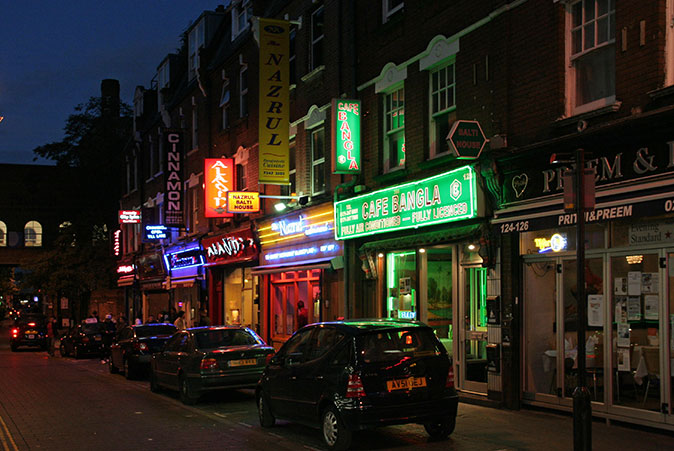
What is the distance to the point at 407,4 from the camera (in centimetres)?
1675

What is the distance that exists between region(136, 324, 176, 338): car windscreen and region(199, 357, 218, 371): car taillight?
6.76 metres

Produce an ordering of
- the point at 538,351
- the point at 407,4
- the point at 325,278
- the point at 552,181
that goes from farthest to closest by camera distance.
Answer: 1. the point at 325,278
2. the point at 407,4
3. the point at 538,351
4. the point at 552,181

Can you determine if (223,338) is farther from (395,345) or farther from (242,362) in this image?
(395,345)

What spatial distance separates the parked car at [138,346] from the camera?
2031cm

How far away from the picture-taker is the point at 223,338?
15430 millimetres

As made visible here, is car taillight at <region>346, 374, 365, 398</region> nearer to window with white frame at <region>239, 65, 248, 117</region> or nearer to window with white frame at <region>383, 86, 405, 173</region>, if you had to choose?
window with white frame at <region>383, 86, 405, 173</region>

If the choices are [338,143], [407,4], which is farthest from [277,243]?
[407,4]

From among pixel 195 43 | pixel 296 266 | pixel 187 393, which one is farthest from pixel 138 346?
pixel 195 43

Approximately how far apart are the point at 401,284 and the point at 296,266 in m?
5.39

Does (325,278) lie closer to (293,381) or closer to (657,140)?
(293,381)

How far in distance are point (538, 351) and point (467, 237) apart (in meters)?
2.38

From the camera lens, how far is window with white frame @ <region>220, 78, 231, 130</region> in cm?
2808

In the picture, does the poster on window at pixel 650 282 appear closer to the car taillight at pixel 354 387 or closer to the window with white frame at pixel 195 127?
the car taillight at pixel 354 387

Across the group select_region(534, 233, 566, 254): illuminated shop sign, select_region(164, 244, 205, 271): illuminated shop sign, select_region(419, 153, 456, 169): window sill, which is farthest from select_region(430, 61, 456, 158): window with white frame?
select_region(164, 244, 205, 271): illuminated shop sign
